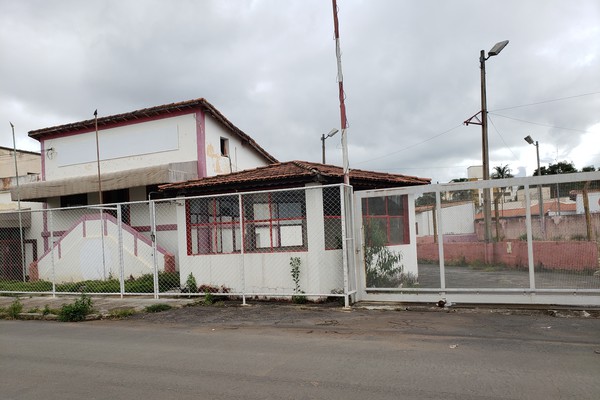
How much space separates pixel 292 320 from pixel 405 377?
12.6 feet

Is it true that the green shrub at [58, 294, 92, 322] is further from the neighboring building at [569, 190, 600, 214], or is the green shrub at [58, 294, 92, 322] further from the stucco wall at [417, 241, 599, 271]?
the neighboring building at [569, 190, 600, 214]

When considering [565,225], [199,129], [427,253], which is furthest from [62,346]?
[199,129]

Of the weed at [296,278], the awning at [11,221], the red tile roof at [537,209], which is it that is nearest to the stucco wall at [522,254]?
the red tile roof at [537,209]

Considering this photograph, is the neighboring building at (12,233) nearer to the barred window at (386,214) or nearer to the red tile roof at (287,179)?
the red tile roof at (287,179)

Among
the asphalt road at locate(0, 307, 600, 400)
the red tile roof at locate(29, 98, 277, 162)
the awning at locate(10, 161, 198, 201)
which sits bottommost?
the asphalt road at locate(0, 307, 600, 400)

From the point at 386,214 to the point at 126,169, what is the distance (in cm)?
1333

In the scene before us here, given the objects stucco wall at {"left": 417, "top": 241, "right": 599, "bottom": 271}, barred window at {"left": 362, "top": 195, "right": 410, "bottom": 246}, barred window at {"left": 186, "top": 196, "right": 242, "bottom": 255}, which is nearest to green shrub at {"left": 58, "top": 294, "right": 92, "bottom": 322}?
barred window at {"left": 186, "top": 196, "right": 242, "bottom": 255}

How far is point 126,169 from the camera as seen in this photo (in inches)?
778

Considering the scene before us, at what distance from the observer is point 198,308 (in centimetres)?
1044

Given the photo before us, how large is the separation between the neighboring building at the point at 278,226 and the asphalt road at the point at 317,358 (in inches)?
73.5

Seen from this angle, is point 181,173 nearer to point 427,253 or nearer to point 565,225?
point 427,253

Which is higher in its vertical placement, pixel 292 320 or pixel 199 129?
pixel 199 129

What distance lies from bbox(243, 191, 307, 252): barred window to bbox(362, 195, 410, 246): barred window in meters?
1.58

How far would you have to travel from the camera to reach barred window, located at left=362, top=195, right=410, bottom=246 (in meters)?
9.99
